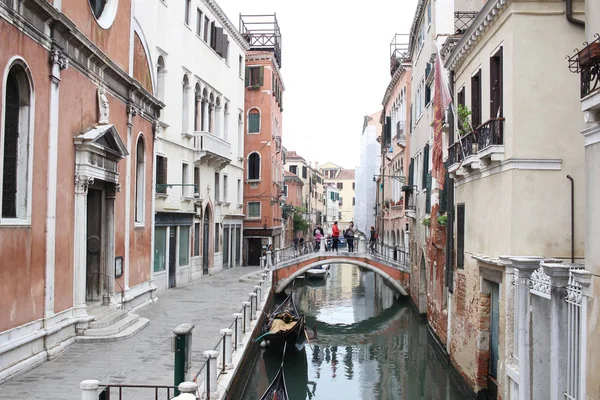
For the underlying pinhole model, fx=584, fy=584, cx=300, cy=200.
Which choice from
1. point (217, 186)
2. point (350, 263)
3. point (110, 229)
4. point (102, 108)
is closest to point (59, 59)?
point (102, 108)

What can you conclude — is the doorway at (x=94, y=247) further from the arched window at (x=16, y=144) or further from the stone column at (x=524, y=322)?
the stone column at (x=524, y=322)

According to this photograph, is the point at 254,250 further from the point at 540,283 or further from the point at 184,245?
the point at 540,283

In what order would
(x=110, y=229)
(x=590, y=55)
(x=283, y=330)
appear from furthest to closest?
(x=283, y=330)
(x=110, y=229)
(x=590, y=55)

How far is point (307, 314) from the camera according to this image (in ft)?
75.1

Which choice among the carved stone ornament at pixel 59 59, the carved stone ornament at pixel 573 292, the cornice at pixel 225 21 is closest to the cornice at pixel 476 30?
the carved stone ornament at pixel 573 292

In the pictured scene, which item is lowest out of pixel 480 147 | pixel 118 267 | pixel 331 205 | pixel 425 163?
pixel 118 267

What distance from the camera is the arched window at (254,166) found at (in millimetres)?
31875

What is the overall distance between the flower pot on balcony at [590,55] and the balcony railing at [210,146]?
17.5 m

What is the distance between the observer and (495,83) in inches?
387

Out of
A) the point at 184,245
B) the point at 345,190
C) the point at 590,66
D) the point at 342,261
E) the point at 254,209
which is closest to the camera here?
the point at 590,66

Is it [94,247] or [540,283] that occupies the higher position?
[94,247]

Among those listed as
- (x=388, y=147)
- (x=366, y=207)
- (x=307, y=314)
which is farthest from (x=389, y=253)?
(x=366, y=207)

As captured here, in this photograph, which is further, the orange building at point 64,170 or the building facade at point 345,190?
the building facade at point 345,190

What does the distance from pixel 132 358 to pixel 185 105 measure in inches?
520
